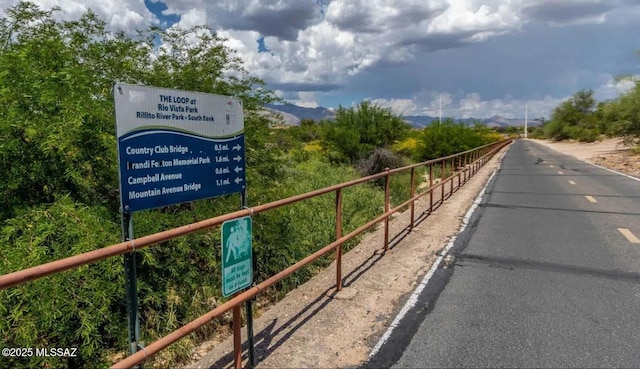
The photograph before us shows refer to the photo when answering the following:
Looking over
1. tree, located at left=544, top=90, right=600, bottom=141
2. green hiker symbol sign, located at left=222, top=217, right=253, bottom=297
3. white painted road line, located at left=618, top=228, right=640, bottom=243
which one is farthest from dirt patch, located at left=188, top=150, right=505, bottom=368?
tree, located at left=544, top=90, right=600, bottom=141

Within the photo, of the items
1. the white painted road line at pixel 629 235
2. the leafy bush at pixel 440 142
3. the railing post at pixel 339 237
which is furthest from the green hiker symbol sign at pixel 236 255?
the leafy bush at pixel 440 142

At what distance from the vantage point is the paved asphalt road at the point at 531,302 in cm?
370

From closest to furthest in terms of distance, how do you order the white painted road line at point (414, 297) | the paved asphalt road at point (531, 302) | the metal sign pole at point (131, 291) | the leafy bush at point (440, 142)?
the metal sign pole at point (131, 291)
the paved asphalt road at point (531, 302)
the white painted road line at point (414, 297)
the leafy bush at point (440, 142)

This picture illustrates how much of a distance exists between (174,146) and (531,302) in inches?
159

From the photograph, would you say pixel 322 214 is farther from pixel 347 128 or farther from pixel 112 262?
pixel 347 128

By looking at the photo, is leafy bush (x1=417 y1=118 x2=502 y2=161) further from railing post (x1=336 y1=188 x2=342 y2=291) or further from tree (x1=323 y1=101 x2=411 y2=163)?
railing post (x1=336 y1=188 x2=342 y2=291)

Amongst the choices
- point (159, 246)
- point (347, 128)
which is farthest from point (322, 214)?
point (347, 128)

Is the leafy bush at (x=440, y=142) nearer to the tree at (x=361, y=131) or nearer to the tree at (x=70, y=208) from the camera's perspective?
the tree at (x=361, y=131)

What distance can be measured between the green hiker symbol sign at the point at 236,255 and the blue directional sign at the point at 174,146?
35 centimetres

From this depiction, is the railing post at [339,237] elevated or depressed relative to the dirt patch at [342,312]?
elevated

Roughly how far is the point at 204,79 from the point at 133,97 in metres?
4.19

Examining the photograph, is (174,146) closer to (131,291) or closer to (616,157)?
(131,291)

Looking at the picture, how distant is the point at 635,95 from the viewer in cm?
3772

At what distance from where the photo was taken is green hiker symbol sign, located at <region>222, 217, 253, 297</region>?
3234 millimetres
